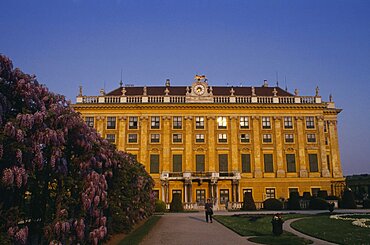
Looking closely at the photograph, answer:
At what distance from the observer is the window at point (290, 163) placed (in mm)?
56634

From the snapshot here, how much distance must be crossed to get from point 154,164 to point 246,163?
47.8 ft

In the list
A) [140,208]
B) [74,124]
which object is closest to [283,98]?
[140,208]

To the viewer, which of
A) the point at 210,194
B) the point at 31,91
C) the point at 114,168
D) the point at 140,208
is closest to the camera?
the point at 31,91

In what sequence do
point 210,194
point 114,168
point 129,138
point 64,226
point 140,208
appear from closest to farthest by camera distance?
point 64,226
point 114,168
point 140,208
point 210,194
point 129,138

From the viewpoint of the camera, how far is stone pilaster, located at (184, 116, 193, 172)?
183 ft

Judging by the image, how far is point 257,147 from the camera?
2240 inches

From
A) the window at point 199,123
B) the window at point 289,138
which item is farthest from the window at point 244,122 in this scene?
the window at point 289,138

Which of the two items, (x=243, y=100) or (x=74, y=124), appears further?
Result: (x=243, y=100)

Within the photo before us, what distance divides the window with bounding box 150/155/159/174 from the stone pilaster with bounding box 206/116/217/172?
823 cm

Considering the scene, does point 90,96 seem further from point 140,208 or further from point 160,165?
point 140,208

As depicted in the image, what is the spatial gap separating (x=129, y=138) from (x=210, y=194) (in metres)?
15.7

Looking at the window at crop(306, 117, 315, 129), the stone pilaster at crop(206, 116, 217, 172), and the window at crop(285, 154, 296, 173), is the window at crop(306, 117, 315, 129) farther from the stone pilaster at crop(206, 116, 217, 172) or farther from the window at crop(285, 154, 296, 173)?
the stone pilaster at crop(206, 116, 217, 172)

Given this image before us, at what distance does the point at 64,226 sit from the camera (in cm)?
1117

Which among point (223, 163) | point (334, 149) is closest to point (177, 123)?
point (223, 163)
